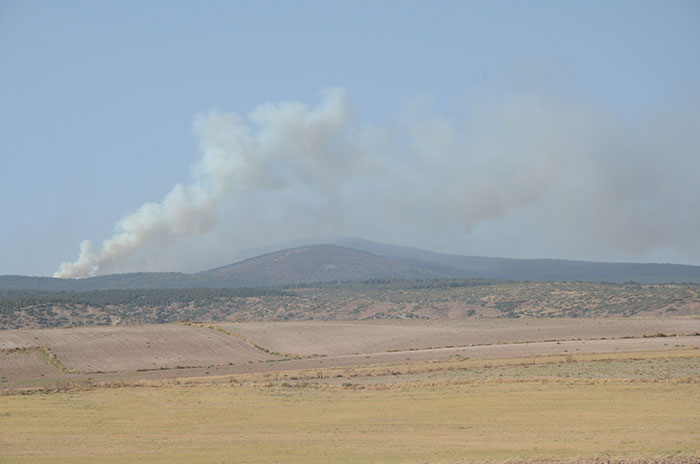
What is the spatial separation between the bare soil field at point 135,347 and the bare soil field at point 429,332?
5639 mm

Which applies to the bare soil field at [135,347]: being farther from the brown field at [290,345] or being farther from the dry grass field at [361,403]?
the dry grass field at [361,403]

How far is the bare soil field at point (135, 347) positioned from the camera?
77.8 metres

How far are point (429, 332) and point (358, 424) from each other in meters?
65.4

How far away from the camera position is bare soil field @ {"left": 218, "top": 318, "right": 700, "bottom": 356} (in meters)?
88.6

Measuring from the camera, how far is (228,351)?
85.8 meters

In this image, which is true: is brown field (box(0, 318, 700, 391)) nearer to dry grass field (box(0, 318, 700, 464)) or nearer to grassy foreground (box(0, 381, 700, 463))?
dry grass field (box(0, 318, 700, 464))

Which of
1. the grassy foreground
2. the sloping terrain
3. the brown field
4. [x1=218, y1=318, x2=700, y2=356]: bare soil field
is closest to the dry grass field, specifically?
the grassy foreground

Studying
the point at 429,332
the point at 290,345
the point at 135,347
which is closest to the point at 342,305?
the point at 429,332

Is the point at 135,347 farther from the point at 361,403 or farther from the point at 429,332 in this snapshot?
the point at 361,403

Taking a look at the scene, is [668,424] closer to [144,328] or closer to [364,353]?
[364,353]

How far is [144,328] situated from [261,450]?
2815 inches

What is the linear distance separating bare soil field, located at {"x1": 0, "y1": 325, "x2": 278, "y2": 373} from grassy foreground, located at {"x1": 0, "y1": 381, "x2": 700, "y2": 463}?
28243mm

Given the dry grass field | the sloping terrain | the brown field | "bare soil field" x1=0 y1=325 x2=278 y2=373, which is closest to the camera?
the dry grass field

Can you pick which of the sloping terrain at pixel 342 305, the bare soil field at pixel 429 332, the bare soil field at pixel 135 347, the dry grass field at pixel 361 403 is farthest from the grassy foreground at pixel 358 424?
the sloping terrain at pixel 342 305
